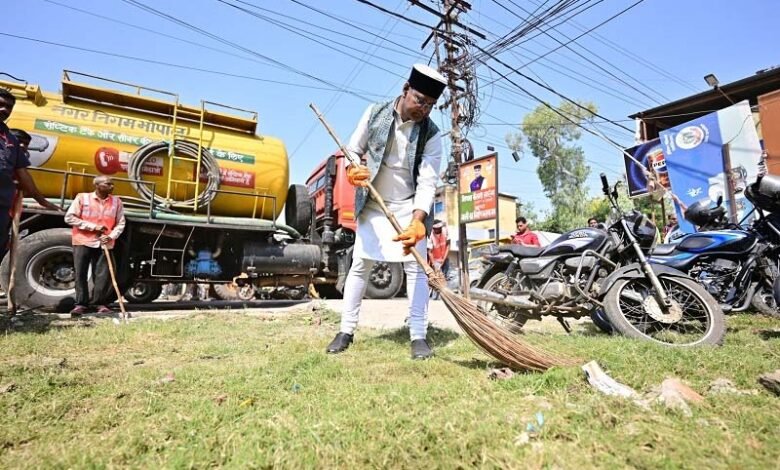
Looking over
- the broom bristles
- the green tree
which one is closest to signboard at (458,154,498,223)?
the broom bristles

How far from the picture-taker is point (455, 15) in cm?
1351

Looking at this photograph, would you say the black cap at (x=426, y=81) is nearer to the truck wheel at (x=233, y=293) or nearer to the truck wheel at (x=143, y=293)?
the truck wheel at (x=143, y=293)

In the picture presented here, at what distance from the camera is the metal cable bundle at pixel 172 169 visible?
5875 mm

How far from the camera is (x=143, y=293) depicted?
7.57 metres

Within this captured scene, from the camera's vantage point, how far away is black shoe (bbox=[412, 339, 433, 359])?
8.47 feet

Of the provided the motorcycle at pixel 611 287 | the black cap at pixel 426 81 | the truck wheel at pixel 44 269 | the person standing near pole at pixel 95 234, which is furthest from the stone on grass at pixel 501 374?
the truck wheel at pixel 44 269

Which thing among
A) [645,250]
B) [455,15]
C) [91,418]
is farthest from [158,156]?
[455,15]

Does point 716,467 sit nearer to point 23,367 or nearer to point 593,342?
point 593,342

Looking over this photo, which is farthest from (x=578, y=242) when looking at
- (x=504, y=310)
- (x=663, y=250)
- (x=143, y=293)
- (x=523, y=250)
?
(x=143, y=293)

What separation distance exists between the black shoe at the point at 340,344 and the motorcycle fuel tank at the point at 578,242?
2.11 meters

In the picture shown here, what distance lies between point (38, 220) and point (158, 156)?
1698mm

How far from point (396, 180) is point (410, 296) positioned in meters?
0.89

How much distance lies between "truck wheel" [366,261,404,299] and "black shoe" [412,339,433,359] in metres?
5.44

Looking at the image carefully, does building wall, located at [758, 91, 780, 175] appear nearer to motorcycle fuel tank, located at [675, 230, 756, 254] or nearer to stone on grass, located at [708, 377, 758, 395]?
motorcycle fuel tank, located at [675, 230, 756, 254]
